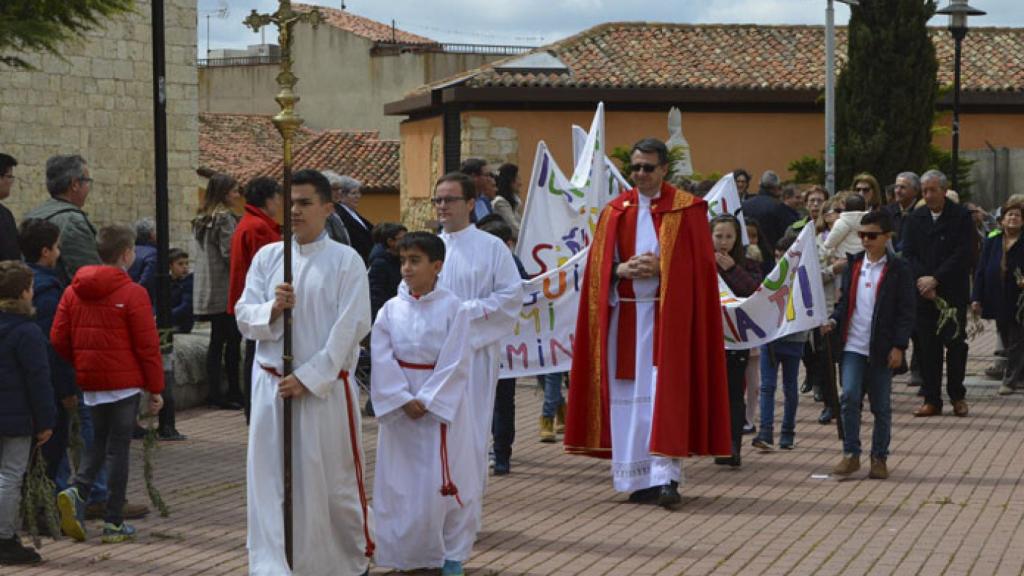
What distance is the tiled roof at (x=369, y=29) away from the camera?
200 ft

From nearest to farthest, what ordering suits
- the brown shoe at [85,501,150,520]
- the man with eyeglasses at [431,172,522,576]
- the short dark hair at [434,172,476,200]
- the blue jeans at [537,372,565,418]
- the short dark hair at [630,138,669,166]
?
the man with eyeglasses at [431,172,522,576] < the short dark hair at [434,172,476,200] < the brown shoe at [85,501,150,520] < the short dark hair at [630,138,669,166] < the blue jeans at [537,372,565,418]

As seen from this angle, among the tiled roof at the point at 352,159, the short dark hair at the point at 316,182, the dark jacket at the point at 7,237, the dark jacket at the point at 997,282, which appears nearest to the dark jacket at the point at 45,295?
the dark jacket at the point at 7,237

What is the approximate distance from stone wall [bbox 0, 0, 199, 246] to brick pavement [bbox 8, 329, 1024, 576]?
17704mm

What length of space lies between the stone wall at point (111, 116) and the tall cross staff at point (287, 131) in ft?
72.5

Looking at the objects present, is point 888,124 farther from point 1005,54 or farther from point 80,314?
point 80,314

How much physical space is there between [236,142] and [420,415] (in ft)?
159

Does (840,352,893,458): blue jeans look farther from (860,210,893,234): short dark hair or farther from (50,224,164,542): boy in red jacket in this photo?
(50,224,164,542): boy in red jacket

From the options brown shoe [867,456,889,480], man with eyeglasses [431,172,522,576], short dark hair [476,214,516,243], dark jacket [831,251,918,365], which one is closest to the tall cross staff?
man with eyeglasses [431,172,522,576]

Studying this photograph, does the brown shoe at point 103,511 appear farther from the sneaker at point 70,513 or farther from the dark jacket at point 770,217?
the dark jacket at point 770,217

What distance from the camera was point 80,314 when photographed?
29.2 ft

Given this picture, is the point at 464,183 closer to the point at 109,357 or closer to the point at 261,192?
the point at 109,357

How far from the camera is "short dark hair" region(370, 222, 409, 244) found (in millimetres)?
13273

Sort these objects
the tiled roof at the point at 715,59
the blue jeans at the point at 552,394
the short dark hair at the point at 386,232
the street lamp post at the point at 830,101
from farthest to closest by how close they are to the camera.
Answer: the tiled roof at the point at 715,59 → the street lamp post at the point at 830,101 → the short dark hair at the point at 386,232 → the blue jeans at the point at 552,394

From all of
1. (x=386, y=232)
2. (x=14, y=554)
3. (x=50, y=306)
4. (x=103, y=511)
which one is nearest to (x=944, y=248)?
(x=386, y=232)
